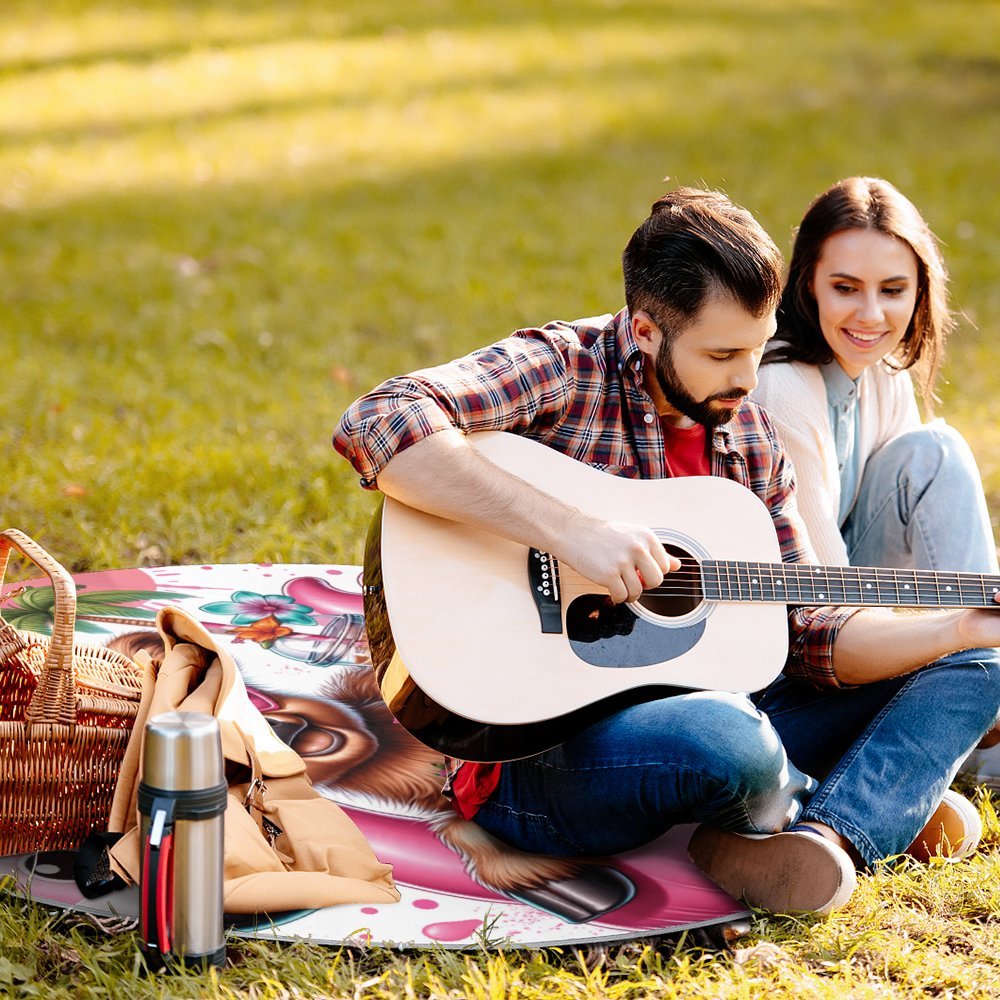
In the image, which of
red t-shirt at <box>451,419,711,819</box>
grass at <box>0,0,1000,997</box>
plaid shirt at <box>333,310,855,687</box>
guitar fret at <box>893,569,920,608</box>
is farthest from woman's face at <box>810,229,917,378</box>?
grass at <box>0,0,1000,997</box>

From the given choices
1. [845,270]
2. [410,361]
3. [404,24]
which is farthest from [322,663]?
[404,24]

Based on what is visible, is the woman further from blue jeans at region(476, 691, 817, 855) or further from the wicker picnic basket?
the wicker picnic basket

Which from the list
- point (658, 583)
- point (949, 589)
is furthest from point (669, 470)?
point (949, 589)

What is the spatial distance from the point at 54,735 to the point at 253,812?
1.35 feet

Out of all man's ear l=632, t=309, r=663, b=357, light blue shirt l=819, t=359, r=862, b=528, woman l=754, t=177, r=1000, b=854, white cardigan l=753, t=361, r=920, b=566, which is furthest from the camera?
light blue shirt l=819, t=359, r=862, b=528

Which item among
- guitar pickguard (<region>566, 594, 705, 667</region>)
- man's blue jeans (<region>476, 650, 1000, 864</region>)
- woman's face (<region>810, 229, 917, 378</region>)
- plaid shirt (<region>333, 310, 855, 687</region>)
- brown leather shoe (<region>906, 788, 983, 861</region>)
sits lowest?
brown leather shoe (<region>906, 788, 983, 861</region>)

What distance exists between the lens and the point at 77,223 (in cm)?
768

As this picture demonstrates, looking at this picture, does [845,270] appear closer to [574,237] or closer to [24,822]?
[24,822]

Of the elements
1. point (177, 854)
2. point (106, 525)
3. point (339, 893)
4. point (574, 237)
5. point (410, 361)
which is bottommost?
point (339, 893)

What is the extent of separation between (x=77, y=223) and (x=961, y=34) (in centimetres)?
858

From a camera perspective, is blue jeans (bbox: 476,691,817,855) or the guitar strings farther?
the guitar strings

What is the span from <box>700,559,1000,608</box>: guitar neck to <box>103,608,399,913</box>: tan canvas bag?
898 mm

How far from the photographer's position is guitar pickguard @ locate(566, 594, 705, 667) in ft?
8.73

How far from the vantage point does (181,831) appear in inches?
88.9
